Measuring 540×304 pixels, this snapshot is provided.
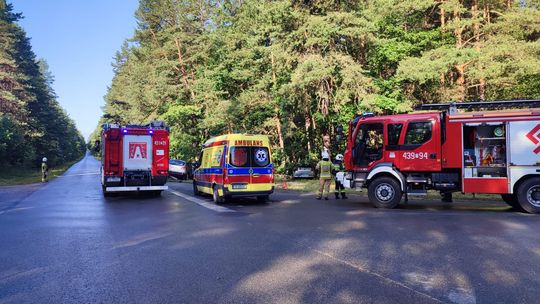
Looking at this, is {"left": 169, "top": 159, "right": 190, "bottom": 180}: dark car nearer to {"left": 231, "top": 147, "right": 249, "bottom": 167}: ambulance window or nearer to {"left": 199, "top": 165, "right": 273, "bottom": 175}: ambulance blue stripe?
{"left": 199, "top": 165, "right": 273, "bottom": 175}: ambulance blue stripe

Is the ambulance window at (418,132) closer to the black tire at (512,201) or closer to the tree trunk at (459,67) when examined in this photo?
the black tire at (512,201)

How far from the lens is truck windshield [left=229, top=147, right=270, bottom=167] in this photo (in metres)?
14.4

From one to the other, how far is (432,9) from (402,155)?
656 inches

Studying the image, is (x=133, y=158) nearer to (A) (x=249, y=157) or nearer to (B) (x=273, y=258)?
(A) (x=249, y=157)

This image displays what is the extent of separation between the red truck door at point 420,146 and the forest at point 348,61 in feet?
25.0

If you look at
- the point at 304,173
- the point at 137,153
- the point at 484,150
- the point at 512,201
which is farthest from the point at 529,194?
the point at 304,173

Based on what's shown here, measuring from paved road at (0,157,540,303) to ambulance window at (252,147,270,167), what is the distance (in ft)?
10.6

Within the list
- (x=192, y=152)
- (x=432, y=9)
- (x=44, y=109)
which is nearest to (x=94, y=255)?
(x=432, y=9)

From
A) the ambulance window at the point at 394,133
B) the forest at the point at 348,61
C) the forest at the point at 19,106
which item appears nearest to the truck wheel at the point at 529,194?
the ambulance window at the point at 394,133

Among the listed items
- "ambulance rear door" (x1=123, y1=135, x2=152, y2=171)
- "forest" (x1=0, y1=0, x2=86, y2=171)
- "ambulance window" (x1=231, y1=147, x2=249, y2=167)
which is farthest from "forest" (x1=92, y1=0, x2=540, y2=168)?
"forest" (x1=0, y1=0, x2=86, y2=171)

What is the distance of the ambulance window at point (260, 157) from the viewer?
14.7 meters

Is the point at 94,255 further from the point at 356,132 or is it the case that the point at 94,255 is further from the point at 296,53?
the point at 296,53

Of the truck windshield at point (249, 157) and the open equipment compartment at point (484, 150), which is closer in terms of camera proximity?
the open equipment compartment at point (484, 150)

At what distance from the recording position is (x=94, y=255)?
701 centimetres
